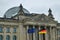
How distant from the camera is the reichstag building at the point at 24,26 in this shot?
78.8m

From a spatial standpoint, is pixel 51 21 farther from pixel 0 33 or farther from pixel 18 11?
pixel 0 33

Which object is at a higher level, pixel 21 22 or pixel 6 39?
pixel 21 22

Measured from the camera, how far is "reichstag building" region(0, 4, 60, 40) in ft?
259

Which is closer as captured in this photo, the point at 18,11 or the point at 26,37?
the point at 26,37

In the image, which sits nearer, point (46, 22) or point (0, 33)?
point (0, 33)

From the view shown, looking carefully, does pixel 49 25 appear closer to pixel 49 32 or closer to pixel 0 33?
pixel 49 32

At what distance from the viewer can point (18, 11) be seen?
86.8m

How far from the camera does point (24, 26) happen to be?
81.2m

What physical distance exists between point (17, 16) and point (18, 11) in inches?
206

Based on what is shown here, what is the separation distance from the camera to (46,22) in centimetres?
8394

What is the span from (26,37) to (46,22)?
362 inches

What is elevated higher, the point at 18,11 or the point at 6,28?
the point at 18,11

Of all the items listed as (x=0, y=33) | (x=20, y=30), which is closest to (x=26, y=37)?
(x=20, y=30)

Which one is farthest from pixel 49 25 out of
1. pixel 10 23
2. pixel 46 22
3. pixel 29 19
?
pixel 10 23
